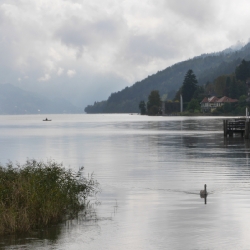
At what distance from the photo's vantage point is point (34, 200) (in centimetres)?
2161

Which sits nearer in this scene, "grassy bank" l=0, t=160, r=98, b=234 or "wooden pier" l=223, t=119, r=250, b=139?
"grassy bank" l=0, t=160, r=98, b=234

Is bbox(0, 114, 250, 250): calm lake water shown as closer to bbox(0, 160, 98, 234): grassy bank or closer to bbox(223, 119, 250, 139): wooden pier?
bbox(0, 160, 98, 234): grassy bank

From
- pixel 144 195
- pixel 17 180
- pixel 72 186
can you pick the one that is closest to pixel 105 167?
pixel 144 195

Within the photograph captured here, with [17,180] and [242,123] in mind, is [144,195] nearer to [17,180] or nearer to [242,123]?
[17,180]

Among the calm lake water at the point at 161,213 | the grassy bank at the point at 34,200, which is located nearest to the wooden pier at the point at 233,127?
the calm lake water at the point at 161,213

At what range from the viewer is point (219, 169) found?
4228 centimetres

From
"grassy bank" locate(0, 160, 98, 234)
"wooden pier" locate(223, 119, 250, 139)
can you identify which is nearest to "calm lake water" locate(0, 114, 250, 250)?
"grassy bank" locate(0, 160, 98, 234)

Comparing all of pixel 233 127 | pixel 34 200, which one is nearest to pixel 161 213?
pixel 34 200

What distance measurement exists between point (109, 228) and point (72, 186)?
525cm

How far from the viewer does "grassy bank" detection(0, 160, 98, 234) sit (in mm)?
20672

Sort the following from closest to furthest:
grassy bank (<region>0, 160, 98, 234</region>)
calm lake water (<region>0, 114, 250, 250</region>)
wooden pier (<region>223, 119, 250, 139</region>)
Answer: calm lake water (<region>0, 114, 250, 250</region>)
grassy bank (<region>0, 160, 98, 234</region>)
wooden pier (<region>223, 119, 250, 139</region>)

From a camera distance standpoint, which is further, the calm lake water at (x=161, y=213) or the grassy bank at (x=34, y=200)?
the grassy bank at (x=34, y=200)

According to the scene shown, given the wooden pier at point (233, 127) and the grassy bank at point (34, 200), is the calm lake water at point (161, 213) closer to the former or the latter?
the grassy bank at point (34, 200)

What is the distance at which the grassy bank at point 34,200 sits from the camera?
2067cm
